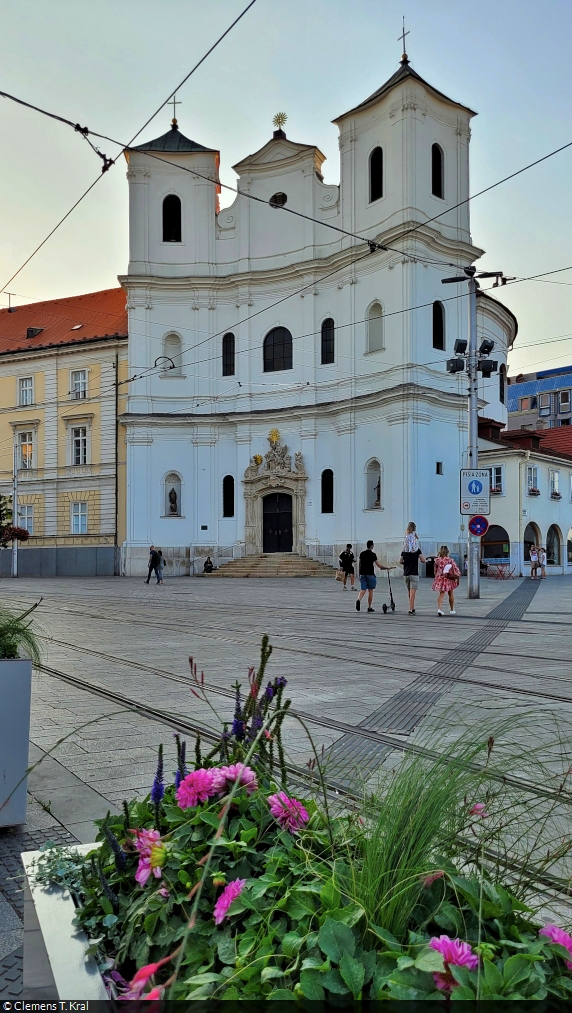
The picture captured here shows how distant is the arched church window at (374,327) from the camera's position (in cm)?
3850

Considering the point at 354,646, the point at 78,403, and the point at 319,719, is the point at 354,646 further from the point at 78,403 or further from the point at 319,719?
the point at 78,403

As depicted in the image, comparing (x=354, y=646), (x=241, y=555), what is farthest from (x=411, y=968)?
(x=241, y=555)

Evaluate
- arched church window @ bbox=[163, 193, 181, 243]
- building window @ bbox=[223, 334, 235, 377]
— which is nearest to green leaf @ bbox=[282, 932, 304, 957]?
building window @ bbox=[223, 334, 235, 377]

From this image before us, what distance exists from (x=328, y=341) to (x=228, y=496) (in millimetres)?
9415

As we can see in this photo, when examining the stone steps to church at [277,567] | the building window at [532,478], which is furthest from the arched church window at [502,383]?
the stone steps to church at [277,567]

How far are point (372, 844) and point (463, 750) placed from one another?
349mm

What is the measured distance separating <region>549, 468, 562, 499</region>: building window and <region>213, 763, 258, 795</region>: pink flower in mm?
40141

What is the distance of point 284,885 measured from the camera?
5.40 feet

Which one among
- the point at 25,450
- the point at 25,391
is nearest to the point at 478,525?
the point at 25,450

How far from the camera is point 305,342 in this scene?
41031mm

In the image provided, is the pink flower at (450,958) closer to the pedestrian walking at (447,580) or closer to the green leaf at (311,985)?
the green leaf at (311,985)

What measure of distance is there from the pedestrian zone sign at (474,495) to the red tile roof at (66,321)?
29474 mm

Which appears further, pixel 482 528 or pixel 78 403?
pixel 78 403

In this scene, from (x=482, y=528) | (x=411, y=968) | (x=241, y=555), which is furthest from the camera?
(x=241, y=555)
